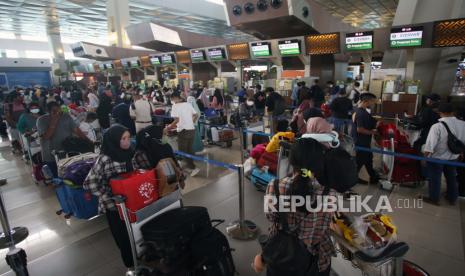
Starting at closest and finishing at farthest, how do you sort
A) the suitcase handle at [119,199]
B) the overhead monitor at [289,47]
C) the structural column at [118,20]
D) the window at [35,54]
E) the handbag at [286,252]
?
the handbag at [286,252] → the suitcase handle at [119,199] → the overhead monitor at [289,47] → the structural column at [118,20] → the window at [35,54]

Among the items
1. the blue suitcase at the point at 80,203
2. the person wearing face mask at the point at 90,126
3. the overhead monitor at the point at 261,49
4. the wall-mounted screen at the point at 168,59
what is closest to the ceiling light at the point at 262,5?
the overhead monitor at the point at 261,49

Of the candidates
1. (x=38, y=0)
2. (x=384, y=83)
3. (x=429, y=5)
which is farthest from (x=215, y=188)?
(x=38, y=0)

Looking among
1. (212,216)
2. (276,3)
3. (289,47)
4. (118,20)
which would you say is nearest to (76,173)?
(212,216)

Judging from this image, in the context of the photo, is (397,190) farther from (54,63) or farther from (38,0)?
(54,63)

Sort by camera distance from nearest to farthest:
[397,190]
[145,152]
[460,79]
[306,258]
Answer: [306,258] → [145,152] → [397,190] → [460,79]

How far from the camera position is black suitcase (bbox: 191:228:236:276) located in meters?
2.20

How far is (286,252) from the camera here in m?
1.51

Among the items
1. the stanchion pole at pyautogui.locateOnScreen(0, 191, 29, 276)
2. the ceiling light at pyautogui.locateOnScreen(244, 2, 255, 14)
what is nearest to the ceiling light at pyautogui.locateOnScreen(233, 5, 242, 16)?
the ceiling light at pyautogui.locateOnScreen(244, 2, 255, 14)

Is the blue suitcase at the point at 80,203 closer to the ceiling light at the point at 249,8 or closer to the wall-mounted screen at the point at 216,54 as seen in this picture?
the ceiling light at the point at 249,8

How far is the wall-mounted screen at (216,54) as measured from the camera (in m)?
13.0

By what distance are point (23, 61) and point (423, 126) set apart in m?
29.6

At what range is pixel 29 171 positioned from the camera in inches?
246

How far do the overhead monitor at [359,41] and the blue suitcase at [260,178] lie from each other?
21.9 feet

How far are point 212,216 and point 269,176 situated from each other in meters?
1.17
